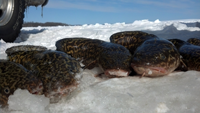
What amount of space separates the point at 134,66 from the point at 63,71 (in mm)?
1158

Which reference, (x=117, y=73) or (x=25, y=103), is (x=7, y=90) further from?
(x=117, y=73)

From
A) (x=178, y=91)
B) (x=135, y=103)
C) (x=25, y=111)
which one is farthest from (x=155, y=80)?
(x=25, y=111)

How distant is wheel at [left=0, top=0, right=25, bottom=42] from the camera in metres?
5.67

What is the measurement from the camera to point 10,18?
19.0 ft

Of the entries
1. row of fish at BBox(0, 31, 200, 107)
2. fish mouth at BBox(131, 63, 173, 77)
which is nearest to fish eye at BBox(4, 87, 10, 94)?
row of fish at BBox(0, 31, 200, 107)

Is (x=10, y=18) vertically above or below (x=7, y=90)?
above

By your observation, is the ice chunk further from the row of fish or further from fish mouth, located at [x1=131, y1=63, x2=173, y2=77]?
fish mouth, located at [x1=131, y1=63, x2=173, y2=77]

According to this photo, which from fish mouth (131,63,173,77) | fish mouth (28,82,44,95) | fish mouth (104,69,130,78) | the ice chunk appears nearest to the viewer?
the ice chunk

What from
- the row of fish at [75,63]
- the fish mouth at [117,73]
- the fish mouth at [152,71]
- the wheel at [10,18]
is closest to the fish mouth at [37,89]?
the row of fish at [75,63]

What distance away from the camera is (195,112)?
1.94 m

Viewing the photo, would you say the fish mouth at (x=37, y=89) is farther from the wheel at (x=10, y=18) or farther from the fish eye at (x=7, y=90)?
the wheel at (x=10, y=18)

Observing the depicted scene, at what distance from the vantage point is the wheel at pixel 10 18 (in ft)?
18.6

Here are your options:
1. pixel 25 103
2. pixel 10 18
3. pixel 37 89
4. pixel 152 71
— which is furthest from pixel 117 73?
pixel 10 18

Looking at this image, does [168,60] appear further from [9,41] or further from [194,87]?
[9,41]
